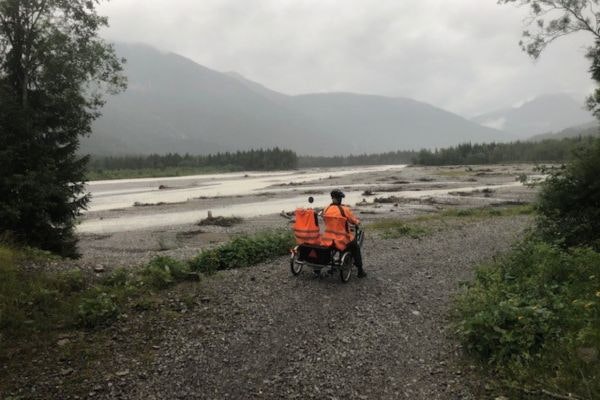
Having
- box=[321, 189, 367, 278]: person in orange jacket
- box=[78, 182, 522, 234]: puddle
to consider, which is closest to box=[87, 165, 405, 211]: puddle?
box=[78, 182, 522, 234]: puddle

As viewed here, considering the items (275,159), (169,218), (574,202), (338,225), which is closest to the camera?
(338,225)

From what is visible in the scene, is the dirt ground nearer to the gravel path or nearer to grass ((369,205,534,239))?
the gravel path

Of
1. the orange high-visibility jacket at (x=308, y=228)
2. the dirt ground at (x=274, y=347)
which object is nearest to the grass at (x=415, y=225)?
the dirt ground at (x=274, y=347)

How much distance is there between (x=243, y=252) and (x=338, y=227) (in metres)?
3.79

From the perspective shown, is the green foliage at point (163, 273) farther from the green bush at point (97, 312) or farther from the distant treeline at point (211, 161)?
the distant treeline at point (211, 161)

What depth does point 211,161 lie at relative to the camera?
538ft

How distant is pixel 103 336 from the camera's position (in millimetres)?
7629

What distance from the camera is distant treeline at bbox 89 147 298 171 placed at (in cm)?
14875

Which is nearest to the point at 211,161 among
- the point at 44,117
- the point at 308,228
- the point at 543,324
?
the point at 44,117

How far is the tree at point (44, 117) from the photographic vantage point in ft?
47.1

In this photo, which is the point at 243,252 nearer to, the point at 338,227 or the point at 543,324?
the point at 338,227

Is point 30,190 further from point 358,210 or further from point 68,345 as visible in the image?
point 358,210

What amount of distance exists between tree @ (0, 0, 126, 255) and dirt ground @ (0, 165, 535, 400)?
441 cm

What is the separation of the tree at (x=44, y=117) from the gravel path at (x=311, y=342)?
7.53m
